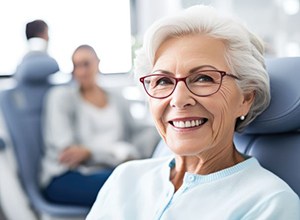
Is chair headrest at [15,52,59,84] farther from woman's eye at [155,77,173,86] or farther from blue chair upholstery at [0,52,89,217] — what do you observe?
woman's eye at [155,77,173,86]

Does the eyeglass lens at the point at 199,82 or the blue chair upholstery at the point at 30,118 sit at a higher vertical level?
the eyeglass lens at the point at 199,82

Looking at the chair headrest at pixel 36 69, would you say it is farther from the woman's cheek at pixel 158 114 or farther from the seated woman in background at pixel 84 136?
the woman's cheek at pixel 158 114

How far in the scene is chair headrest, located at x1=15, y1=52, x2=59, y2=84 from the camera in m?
2.46

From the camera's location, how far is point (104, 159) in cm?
243

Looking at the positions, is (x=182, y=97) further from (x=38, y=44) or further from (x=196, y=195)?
(x=38, y=44)

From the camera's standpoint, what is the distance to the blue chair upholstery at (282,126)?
3.56ft

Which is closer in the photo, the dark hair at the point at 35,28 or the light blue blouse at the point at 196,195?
the light blue blouse at the point at 196,195

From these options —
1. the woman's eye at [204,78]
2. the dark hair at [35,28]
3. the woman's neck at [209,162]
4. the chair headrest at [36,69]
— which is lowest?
the chair headrest at [36,69]

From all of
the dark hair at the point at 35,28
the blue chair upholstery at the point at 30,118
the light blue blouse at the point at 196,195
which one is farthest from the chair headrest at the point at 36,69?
the light blue blouse at the point at 196,195

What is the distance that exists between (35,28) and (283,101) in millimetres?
2252

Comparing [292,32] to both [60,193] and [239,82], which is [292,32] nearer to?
[60,193]

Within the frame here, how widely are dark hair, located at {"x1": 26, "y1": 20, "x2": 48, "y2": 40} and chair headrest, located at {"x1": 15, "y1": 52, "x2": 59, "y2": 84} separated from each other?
0.54 meters

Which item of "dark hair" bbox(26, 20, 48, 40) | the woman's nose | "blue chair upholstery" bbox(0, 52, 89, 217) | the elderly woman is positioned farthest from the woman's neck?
"dark hair" bbox(26, 20, 48, 40)

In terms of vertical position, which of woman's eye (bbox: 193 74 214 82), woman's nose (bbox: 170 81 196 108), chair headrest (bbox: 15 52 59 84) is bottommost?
chair headrest (bbox: 15 52 59 84)
